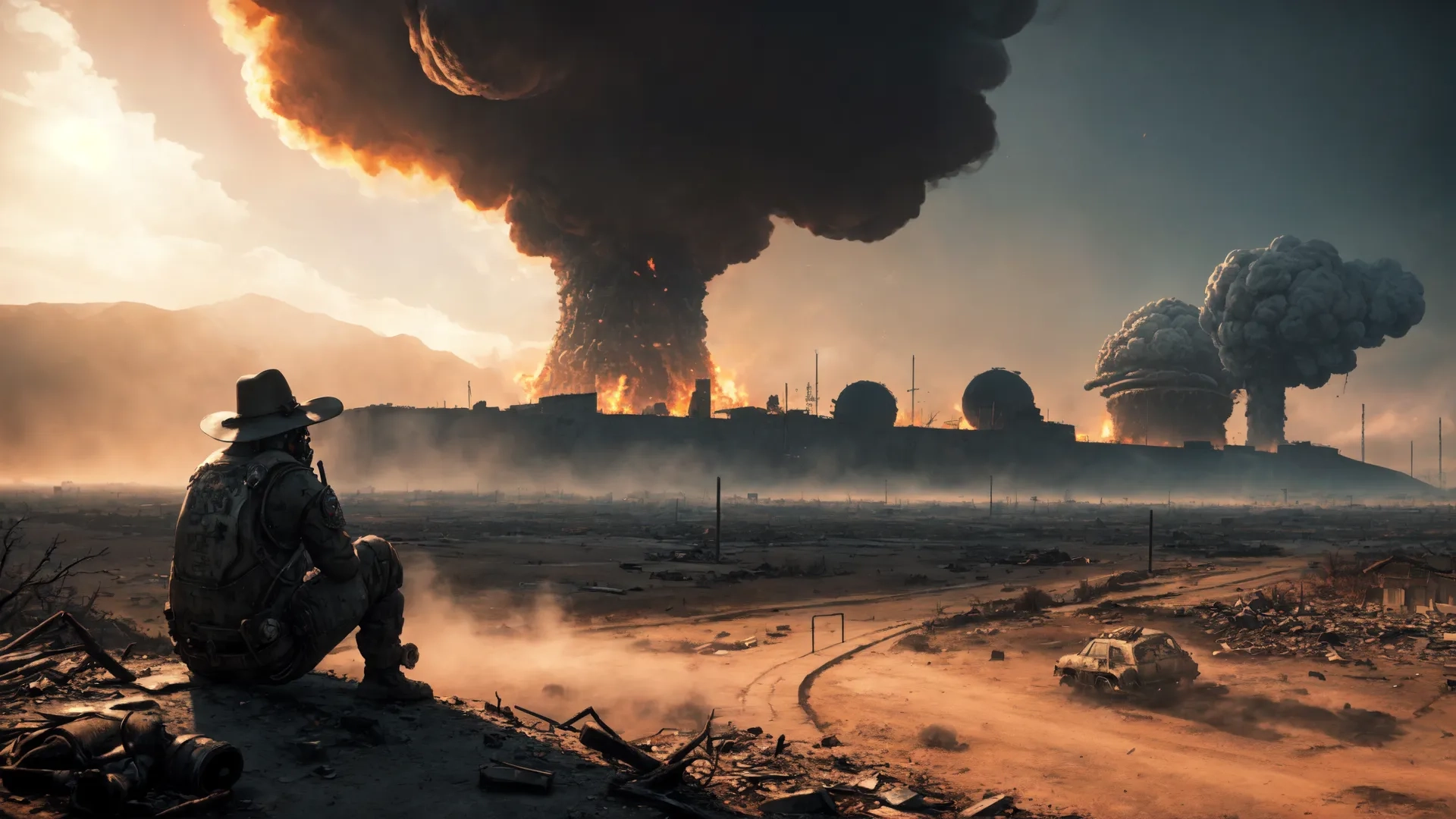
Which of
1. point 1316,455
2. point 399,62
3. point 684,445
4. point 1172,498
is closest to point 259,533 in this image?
point 399,62

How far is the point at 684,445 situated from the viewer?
81.7m

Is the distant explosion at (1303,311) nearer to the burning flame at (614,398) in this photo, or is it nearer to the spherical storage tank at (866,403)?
the spherical storage tank at (866,403)

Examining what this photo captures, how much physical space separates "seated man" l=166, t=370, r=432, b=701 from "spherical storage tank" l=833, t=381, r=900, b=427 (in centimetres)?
8506

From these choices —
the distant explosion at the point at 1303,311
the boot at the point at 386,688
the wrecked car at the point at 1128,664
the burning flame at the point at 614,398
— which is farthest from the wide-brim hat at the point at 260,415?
the distant explosion at the point at 1303,311

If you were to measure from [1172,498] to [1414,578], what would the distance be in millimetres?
84021

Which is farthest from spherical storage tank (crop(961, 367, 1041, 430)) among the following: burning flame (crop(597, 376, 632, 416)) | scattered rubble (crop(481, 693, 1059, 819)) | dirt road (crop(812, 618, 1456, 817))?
scattered rubble (crop(481, 693, 1059, 819))

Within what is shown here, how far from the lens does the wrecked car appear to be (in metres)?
15.1

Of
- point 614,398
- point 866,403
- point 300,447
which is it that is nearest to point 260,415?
point 300,447

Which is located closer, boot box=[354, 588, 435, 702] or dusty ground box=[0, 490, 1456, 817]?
dusty ground box=[0, 490, 1456, 817]

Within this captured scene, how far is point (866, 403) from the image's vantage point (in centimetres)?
9188

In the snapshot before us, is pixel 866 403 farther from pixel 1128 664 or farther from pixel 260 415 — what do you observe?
pixel 260 415

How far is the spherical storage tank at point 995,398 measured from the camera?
96250 millimetres

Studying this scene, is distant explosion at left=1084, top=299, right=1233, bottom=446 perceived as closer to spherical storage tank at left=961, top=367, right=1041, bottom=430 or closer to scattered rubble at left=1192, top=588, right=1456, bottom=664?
spherical storage tank at left=961, top=367, right=1041, bottom=430

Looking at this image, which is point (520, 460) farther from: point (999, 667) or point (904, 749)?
point (904, 749)
